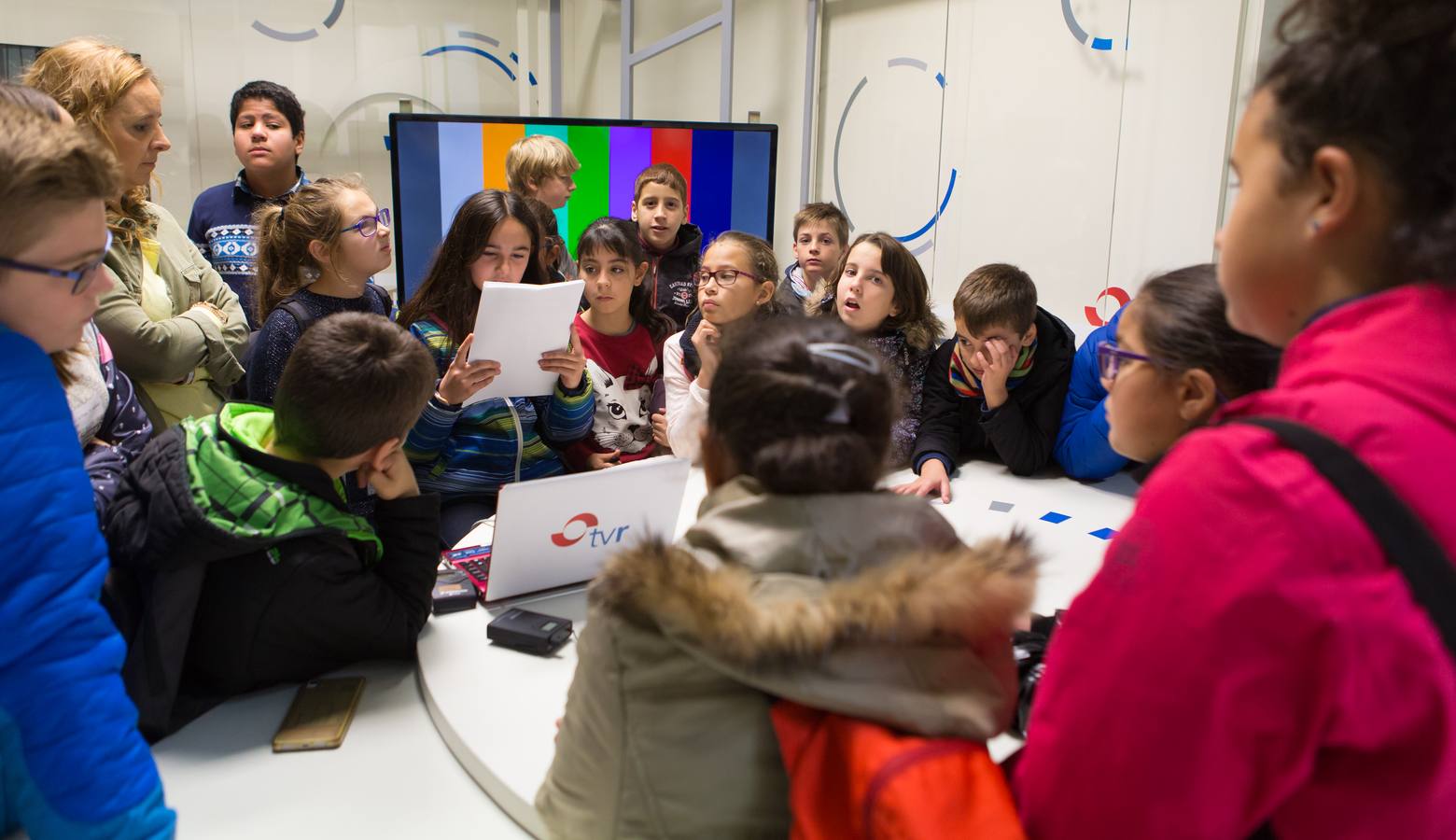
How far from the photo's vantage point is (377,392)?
1.47m

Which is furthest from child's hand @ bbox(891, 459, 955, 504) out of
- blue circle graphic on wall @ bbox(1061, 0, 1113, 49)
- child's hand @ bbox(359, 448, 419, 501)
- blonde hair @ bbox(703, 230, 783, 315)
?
blue circle graphic on wall @ bbox(1061, 0, 1113, 49)

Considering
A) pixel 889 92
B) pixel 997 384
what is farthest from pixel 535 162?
pixel 997 384

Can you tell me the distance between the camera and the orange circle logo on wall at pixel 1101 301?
3461 mm

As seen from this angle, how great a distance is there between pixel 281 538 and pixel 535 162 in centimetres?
315

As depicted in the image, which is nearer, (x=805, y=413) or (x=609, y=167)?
(x=805, y=413)

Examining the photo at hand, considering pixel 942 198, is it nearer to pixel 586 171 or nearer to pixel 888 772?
pixel 586 171

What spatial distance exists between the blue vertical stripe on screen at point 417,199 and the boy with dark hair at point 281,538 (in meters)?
3.02

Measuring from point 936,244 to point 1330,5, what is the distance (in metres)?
3.55

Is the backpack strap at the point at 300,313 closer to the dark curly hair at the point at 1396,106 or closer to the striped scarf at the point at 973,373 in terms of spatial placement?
the striped scarf at the point at 973,373

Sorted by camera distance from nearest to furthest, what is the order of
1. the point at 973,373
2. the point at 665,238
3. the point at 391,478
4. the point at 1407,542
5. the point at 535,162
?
1. the point at 1407,542
2. the point at 391,478
3. the point at 973,373
4. the point at 665,238
5. the point at 535,162

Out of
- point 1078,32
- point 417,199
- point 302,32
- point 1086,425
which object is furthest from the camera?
point 302,32

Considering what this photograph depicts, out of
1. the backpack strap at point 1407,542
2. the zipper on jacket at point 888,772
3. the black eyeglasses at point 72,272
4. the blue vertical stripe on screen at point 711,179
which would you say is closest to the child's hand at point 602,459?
the black eyeglasses at point 72,272

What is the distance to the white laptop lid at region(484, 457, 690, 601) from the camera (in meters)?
1.56

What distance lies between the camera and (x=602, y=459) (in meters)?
2.54
